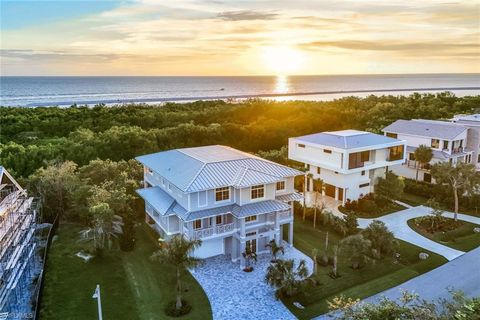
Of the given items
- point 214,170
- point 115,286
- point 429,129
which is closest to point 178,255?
point 115,286

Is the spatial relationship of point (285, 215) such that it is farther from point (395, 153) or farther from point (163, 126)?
point (163, 126)

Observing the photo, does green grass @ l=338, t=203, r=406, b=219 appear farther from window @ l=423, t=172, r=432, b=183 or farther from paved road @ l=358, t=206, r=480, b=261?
window @ l=423, t=172, r=432, b=183

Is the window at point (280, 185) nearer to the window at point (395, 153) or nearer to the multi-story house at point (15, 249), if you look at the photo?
the window at point (395, 153)

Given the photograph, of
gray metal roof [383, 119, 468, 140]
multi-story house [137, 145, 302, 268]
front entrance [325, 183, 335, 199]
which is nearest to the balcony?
multi-story house [137, 145, 302, 268]

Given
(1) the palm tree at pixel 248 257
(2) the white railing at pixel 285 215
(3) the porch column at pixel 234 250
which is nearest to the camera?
(1) the palm tree at pixel 248 257

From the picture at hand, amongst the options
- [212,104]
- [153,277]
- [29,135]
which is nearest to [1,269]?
[153,277]

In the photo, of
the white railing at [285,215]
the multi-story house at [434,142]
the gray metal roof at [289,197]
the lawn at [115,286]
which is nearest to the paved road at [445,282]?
the white railing at [285,215]
